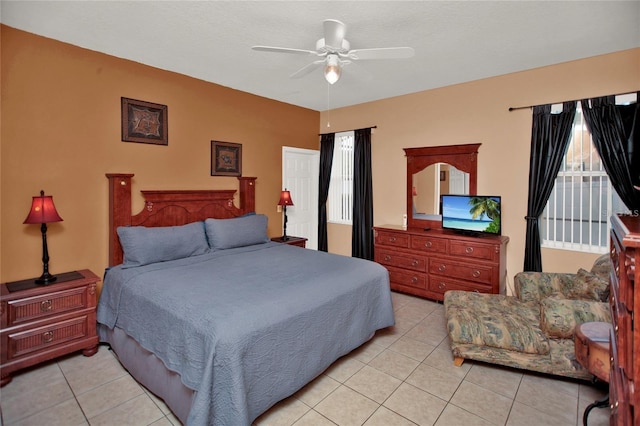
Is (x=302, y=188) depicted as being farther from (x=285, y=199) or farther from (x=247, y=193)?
(x=247, y=193)

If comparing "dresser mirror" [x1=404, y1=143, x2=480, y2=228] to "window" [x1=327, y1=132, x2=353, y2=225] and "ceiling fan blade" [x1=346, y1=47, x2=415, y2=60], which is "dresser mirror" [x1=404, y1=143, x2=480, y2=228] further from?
"ceiling fan blade" [x1=346, y1=47, x2=415, y2=60]

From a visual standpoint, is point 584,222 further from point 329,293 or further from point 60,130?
point 60,130

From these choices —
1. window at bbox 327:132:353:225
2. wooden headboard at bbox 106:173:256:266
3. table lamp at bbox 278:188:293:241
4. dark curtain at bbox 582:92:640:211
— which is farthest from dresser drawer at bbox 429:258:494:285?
wooden headboard at bbox 106:173:256:266

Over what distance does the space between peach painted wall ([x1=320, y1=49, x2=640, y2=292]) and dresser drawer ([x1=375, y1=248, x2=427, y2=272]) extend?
646 millimetres

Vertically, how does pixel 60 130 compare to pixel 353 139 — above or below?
below

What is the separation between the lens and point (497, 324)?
8.48 ft

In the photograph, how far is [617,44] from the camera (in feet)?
9.84

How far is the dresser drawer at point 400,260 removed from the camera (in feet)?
13.7

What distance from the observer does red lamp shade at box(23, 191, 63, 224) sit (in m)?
2.63

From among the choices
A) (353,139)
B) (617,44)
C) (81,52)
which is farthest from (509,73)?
(81,52)

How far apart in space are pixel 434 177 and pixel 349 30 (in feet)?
8.08

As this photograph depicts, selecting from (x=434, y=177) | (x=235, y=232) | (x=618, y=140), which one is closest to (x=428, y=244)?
(x=434, y=177)

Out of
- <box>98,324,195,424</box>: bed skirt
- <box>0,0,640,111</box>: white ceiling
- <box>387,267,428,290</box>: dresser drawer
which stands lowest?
<box>98,324,195,424</box>: bed skirt

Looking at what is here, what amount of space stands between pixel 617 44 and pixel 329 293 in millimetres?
3509
